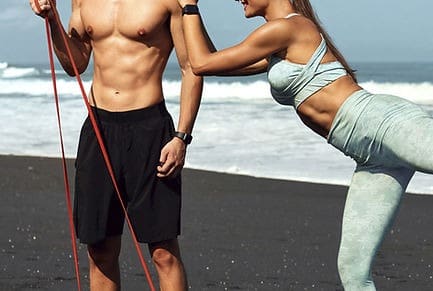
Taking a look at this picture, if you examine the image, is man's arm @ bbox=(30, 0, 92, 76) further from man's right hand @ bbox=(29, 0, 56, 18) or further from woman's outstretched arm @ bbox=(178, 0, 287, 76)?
woman's outstretched arm @ bbox=(178, 0, 287, 76)

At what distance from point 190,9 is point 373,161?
37.6 inches

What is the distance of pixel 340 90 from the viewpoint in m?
3.90

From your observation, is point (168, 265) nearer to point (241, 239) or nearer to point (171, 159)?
point (171, 159)

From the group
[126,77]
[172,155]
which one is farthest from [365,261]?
[126,77]

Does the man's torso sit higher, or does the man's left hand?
the man's torso

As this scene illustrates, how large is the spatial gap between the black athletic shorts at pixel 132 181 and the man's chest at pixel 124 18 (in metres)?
0.34

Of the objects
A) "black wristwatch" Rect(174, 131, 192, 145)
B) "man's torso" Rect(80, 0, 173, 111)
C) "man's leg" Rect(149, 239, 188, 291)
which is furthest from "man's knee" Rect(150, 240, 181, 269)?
"man's torso" Rect(80, 0, 173, 111)

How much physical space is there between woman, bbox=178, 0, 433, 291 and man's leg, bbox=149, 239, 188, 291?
84 centimetres

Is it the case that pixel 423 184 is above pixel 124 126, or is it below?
below

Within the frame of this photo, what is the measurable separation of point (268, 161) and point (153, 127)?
7998 millimetres

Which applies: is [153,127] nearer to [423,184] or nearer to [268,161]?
[423,184]

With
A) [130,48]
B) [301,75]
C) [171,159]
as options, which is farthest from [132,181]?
[301,75]

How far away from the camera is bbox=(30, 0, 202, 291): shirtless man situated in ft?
14.6

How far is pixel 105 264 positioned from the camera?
4629mm
